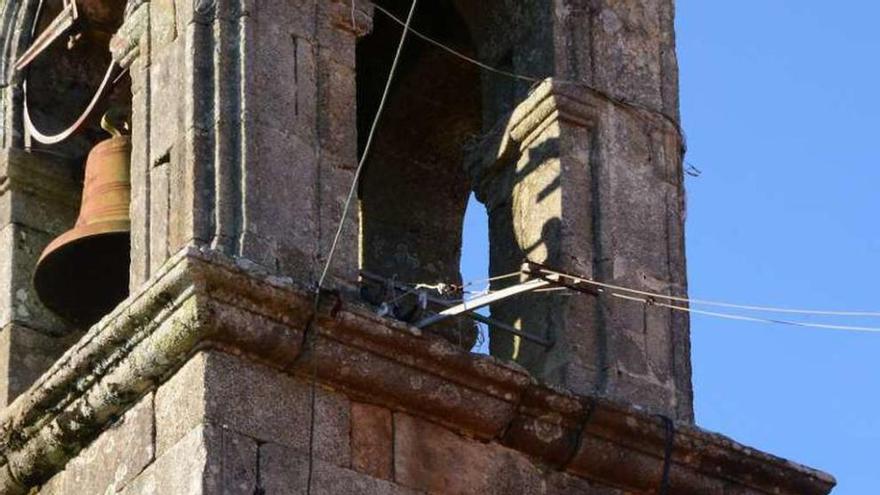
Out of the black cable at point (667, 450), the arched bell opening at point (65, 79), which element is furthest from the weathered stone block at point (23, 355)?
the black cable at point (667, 450)

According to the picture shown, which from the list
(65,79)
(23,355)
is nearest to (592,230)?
(23,355)

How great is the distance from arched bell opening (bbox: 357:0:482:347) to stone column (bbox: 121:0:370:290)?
1.76 m

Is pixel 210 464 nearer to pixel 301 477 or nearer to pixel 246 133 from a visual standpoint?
pixel 301 477

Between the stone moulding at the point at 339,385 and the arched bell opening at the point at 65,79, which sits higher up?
the arched bell opening at the point at 65,79

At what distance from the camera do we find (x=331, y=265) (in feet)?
50.0

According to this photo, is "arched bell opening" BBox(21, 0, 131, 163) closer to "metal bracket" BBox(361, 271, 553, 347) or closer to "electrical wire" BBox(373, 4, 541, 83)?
"electrical wire" BBox(373, 4, 541, 83)

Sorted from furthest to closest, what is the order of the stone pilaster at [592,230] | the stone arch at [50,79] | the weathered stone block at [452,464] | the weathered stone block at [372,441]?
1. the stone arch at [50,79]
2. the stone pilaster at [592,230]
3. the weathered stone block at [452,464]
4. the weathered stone block at [372,441]

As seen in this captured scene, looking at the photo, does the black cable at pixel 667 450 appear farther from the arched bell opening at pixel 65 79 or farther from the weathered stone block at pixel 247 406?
the arched bell opening at pixel 65 79

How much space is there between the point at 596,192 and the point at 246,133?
63.2 inches

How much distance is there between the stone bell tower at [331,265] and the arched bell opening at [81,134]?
0.02 metres

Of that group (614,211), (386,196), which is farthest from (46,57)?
(614,211)

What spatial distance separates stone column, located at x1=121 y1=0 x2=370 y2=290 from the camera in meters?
15.2

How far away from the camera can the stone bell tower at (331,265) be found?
14609 millimetres

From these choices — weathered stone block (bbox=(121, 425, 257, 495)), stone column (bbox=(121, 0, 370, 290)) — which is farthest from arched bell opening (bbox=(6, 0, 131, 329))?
weathered stone block (bbox=(121, 425, 257, 495))
